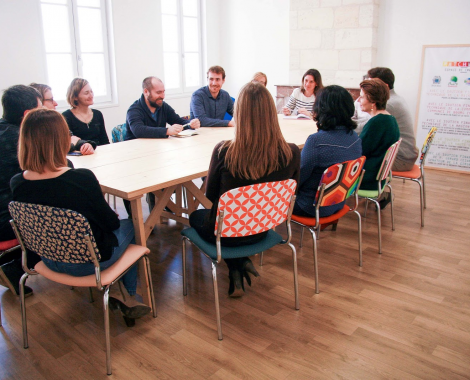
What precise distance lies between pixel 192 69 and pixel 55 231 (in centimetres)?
579

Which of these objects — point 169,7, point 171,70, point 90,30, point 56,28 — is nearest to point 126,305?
point 56,28

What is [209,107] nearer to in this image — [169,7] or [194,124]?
[194,124]

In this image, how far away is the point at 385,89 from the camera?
3.28m

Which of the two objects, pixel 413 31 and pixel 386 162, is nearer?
pixel 386 162

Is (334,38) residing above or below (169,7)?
below

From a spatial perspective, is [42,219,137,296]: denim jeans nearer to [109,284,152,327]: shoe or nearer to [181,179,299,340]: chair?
[109,284,152,327]: shoe

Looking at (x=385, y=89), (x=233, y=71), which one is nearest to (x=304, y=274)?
(x=385, y=89)

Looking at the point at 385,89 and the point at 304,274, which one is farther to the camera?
the point at 385,89

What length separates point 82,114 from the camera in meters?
3.57

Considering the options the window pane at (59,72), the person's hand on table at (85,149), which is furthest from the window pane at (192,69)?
the person's hand on table at (85,149)

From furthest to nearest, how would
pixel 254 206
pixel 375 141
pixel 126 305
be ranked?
1. pixel 375 141
2. pixel 126 305
3. pixel 254 206

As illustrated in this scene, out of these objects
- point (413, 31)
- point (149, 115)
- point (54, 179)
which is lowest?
point (54, 179)

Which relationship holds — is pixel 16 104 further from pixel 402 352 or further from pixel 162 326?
pixel 402 352

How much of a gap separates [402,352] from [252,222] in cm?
93
